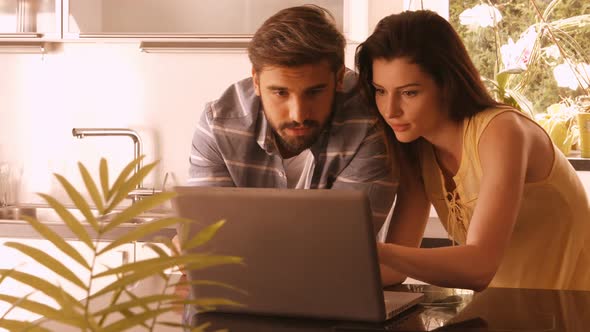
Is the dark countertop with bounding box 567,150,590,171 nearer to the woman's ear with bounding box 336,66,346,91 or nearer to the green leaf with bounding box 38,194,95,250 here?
the woman's ear with bounding box 336,66,346,91

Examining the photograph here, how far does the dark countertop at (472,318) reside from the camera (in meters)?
1.42

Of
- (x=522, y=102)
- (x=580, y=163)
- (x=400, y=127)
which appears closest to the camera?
(x=400, y=127)

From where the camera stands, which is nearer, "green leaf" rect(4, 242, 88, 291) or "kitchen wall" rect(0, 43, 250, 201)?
"green leaf" rect(4, 242, 88, 291)

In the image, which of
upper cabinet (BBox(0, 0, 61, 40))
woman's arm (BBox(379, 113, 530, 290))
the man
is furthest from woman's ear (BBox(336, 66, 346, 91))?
upper cabinet (BBox(0, 0, 61, 40))

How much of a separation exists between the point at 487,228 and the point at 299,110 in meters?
0.52

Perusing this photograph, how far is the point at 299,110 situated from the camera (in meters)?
2.01

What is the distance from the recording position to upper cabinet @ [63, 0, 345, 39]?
138 inches

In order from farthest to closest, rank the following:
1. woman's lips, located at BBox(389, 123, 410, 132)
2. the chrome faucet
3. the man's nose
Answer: the chrome faucet < the man's nose < woman's lips, located at BBox(389, 123, 410, 132)

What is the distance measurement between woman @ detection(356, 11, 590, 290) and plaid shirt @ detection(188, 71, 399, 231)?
0.08 meters

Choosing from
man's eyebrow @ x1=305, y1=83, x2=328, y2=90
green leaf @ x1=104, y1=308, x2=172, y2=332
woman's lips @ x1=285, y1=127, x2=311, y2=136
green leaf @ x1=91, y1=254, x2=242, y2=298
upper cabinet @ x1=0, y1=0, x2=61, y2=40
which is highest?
upper cabinet @ x1=0, y1=0, x2=61, y2=40

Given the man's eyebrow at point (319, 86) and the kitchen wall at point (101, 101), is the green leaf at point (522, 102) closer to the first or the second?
the kitchen wall at point (101, 101)

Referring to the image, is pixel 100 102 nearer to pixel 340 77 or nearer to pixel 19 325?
pixel 340 77

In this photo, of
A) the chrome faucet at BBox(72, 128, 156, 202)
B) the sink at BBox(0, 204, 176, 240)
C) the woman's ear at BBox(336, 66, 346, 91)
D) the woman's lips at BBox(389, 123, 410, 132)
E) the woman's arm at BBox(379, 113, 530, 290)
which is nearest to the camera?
the woman's arm at BBox(379, 113, 530, 290)

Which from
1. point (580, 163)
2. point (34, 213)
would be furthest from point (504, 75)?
point (34, 213)
